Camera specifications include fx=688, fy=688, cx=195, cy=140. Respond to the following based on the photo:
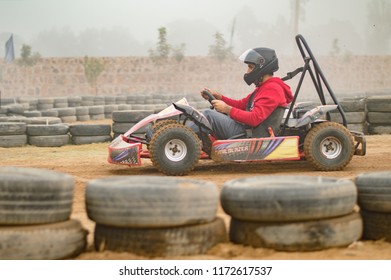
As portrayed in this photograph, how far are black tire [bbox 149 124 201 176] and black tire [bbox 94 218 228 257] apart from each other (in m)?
3.98

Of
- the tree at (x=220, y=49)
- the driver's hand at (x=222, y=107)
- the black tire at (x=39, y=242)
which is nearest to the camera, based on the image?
the black tire at (x=39, y=242)

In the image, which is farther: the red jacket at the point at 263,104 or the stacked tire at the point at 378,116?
the stacked tire at the point at 378,116

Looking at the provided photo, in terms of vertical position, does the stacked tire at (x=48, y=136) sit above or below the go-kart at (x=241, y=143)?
below

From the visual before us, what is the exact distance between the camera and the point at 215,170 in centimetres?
906

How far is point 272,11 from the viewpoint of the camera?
78.2 m

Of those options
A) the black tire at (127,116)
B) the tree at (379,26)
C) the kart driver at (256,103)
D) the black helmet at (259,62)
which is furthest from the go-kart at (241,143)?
the tree at (379,26)

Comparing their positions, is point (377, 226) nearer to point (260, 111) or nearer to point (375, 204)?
point (375, 204)

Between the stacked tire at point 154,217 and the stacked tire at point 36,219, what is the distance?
177 millimetres

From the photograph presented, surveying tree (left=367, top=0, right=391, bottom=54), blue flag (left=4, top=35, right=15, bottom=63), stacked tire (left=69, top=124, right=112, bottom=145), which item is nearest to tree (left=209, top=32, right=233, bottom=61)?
tree (left=367, top=0, right=391, bottom=54)

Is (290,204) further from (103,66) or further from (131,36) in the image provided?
(131,36)

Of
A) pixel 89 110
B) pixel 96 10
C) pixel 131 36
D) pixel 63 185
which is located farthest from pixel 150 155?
pixel 131 36

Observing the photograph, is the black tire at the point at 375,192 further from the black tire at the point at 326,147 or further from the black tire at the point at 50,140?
the black tire at the point at 50,140

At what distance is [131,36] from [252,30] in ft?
139

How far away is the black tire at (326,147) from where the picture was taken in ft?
27.9
